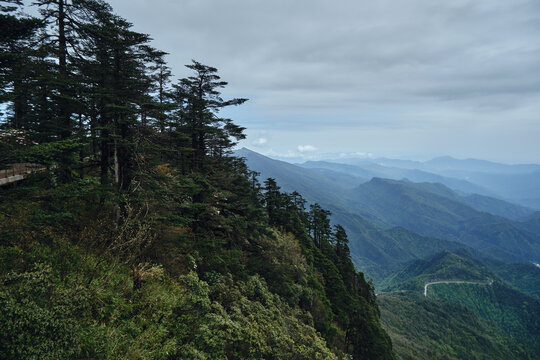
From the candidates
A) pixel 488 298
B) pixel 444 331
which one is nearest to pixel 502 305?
pixel 488 298

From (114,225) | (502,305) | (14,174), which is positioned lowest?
(502,305)

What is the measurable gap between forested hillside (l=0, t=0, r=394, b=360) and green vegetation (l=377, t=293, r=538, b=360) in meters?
87.9

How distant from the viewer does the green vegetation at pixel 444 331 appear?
296 feet

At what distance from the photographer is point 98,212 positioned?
14.5 meters

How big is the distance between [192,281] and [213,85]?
14607 millimetres

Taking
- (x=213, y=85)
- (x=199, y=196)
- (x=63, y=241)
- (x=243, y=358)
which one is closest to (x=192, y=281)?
(x=243, y=358)

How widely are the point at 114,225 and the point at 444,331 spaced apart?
141 m

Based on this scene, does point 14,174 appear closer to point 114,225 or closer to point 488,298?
point 114,225

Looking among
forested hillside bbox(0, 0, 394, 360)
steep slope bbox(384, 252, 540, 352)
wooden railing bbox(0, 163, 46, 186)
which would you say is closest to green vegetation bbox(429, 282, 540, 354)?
steep slope bbox(384, 252, 540, 352)

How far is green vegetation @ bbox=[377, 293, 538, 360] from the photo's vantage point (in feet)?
296

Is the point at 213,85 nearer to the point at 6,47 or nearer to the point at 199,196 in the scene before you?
the point at 199,196

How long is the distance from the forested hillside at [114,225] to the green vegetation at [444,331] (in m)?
87.9

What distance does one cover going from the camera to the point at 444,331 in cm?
10306

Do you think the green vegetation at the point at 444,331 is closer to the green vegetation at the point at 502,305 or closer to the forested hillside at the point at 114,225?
the green vegetation at the point at 502,305
